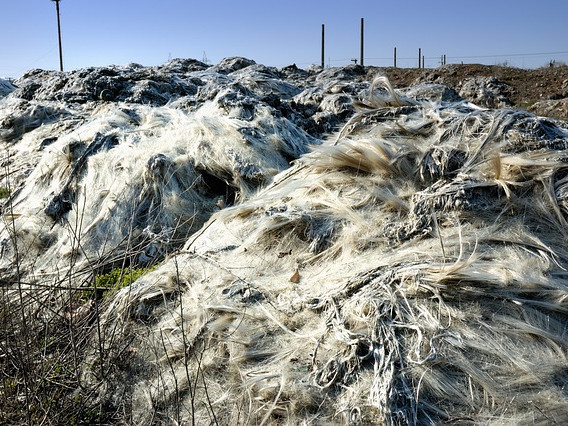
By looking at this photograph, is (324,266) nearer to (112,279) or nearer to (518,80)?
(112,279)

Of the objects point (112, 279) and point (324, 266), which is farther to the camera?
point (112, 279)

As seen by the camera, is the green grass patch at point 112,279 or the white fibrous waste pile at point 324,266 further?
the green grass patch at point 112,279

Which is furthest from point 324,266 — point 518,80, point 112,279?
point 518,80

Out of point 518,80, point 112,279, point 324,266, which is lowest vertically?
point 112,279

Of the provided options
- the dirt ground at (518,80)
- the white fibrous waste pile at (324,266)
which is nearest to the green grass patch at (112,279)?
the white fibrous waste pile at (324,266)

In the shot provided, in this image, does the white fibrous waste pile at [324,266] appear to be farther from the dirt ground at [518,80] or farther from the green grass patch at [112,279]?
the dirt ground at [518,80]

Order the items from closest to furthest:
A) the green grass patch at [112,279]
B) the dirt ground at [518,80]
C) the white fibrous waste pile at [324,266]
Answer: the white fibrous waste pile at [324,266], the green grass patch at [112,279], the dirt ground at [518,80]

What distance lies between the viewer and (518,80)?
1411 cm

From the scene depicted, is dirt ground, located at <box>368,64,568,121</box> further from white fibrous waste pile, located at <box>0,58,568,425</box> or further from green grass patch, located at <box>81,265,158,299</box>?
green grass patch, located at <box>81,265,158,299</box>

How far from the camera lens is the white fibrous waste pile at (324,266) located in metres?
2.86

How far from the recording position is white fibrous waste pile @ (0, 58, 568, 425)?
113 inches

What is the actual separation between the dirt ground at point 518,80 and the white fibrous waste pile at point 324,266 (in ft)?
21.2

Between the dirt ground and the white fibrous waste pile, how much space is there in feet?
21.2

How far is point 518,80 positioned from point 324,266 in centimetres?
1222
